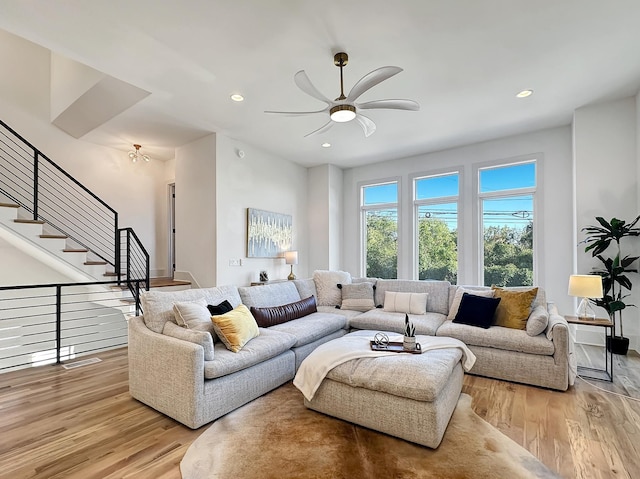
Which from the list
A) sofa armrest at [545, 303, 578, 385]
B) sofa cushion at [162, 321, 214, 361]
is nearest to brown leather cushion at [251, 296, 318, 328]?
sofa cushion at [162, 321, 214, 361]

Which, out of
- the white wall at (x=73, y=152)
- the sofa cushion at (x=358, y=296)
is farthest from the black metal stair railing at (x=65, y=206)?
the sofa cushion at (x=358, y=296)

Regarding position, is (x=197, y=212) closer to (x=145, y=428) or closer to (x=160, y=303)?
(x=160, y=303)

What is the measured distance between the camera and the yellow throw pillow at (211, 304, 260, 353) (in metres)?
2.69

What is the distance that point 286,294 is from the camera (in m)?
4.20

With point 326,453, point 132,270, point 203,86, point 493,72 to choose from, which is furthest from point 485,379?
point 132,270

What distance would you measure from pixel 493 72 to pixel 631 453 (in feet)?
11.4

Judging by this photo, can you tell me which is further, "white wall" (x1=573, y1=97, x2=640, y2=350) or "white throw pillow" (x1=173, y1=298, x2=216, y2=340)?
"white wall" (x1=573, y1=97, x2=640, y2=350)

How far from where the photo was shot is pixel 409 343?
2.62 metres

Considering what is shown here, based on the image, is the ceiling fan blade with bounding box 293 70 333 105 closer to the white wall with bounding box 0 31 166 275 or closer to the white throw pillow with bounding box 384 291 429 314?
the white throw pillow with bounding box 384 291 429 314

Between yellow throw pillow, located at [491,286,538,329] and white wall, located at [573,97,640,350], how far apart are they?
5.55ft

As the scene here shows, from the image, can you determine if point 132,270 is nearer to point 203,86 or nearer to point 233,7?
point 203,86

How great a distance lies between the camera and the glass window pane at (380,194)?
679cm

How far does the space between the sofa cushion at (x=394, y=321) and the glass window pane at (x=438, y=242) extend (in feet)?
7.03

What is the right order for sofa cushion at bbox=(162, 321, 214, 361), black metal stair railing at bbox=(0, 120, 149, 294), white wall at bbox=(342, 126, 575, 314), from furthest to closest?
black metal stair railing at bbox=(0, 120, 149, 294), white wall at bbox=(342, 126, 575, 314), sofa cushion at bbox=(162, 321, 214, 361)
